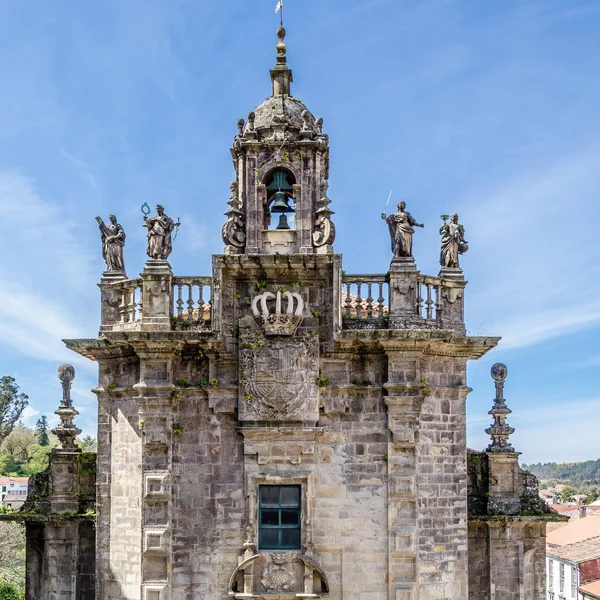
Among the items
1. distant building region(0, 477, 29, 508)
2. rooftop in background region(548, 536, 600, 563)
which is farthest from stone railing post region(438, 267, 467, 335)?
distant building region(0, 477, 29, 508)

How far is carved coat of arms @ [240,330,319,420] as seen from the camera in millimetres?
16469

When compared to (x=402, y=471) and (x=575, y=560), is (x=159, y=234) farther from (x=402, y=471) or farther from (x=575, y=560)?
(x=575, y=560)

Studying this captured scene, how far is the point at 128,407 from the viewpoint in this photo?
17.4 meters

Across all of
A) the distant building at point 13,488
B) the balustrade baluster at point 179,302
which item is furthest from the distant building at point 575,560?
the distant building at point 13,488

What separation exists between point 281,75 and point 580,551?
3868 cm

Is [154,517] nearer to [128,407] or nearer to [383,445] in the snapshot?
[128,407]

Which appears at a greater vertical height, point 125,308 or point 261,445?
point 125,308

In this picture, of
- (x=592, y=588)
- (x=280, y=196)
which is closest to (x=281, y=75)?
(x=280, y=196)

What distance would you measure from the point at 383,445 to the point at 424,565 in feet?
8.20

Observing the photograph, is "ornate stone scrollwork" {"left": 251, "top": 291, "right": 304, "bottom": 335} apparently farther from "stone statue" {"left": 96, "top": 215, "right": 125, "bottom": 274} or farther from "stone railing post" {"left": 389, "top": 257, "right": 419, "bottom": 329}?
"stone statue" {"left": 96, "top": 215, "right": 125, "bottom": 274}

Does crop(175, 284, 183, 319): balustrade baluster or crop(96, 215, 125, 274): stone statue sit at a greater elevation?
crop(96, 215, 125, 274): stone statue

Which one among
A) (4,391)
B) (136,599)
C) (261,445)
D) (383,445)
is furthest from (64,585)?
(4,391)

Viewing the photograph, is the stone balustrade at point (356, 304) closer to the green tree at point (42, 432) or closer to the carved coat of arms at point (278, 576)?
the carved coat of arms at point (278, 576)

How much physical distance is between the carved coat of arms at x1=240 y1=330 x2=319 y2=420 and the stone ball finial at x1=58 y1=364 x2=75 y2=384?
563 centimetres
